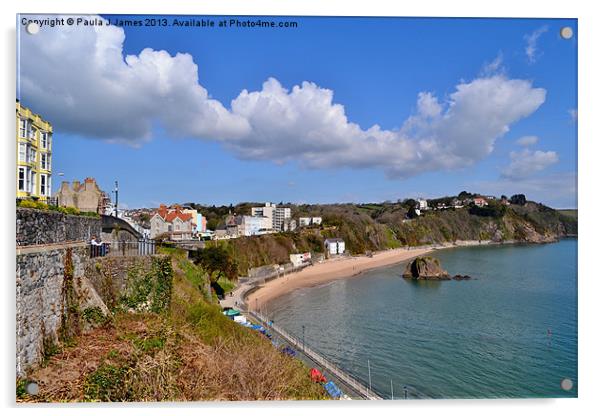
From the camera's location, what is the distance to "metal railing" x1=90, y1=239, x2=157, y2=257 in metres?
6.19

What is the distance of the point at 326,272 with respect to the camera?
34.4 metres

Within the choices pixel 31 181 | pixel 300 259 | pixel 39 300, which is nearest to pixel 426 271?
pixel 300 259

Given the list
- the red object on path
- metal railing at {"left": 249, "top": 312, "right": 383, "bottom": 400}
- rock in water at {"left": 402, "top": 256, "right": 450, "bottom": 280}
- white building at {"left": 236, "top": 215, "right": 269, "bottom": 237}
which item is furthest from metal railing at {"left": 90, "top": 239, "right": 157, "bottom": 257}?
white building at {"left": 236, "top": 215, "right": 269, "bottom": 237}

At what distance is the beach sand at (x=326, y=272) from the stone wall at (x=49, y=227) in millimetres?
15116

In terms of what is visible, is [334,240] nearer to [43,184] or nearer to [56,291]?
[43,184]

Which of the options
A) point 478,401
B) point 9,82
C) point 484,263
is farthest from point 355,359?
point 484,263

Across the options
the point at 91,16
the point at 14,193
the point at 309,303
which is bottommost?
the point at 309,303

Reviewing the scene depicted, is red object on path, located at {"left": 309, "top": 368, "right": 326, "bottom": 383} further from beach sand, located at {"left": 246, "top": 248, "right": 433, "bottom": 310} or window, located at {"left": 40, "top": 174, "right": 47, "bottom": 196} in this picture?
beach sand, located at {"left": 246, "top": 248, "right": 433, "bottom": 310}

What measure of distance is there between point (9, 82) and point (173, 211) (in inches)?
1040

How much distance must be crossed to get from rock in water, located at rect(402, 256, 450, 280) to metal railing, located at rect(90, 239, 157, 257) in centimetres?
2545

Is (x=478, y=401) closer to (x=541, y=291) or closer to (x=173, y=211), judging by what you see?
(x=541, y=291)

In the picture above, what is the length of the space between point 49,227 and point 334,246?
4122cm

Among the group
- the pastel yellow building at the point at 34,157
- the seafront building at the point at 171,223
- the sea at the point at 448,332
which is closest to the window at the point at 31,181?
the pastel yellow building at the point at 34,157

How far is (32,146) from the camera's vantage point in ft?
18.8
